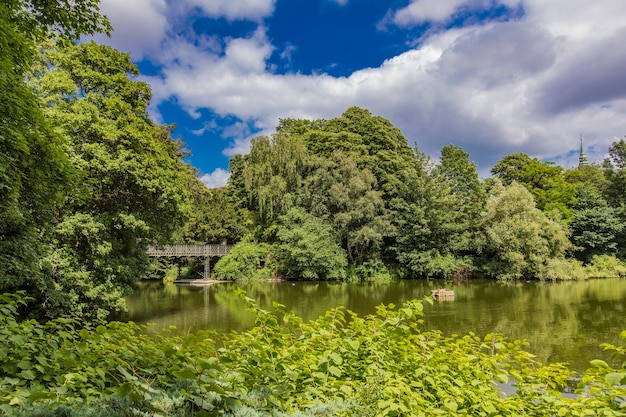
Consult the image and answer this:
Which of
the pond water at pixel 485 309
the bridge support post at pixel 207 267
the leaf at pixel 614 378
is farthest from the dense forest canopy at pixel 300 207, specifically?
the leaf at pixel 614 378

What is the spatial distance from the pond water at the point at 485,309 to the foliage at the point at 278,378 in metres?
5.12

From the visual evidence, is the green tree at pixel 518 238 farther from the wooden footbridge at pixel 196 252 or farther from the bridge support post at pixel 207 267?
the bridge support post at pixel 207 267

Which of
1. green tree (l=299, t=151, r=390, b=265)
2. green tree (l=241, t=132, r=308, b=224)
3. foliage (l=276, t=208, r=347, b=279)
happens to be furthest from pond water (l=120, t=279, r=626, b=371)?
green tree (l=241, t=132, r=308, b=224)

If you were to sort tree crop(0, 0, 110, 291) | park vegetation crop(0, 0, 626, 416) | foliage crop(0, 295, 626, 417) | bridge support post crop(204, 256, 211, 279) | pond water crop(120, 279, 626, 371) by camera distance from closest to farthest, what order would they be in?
foliage crop(0, 295, 626, 417), park vegetation crop(0, 0, 626, 416), tree crop(0, 0, 110, 291), pond water crop(120, 279, 626, 371), bridge support post crop(204, 256, 211, 279)

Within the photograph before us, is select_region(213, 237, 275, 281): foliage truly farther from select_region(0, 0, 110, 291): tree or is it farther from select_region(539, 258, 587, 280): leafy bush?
select_region(0, 0, 110, 291): tree

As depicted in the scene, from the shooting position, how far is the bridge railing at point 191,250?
1113 inches

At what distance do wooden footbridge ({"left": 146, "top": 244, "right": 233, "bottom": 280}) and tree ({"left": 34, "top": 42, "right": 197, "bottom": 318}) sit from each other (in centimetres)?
1429

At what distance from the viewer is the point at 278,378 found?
2268 mm

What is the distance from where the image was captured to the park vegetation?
2.23 meters

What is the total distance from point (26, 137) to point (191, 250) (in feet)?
81.5

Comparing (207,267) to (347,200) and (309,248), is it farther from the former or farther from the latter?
(347,200)

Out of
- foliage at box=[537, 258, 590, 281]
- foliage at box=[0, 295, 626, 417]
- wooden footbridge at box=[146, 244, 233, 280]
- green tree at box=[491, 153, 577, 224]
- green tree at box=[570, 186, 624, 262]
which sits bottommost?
foliage at box=[537, 258, 590, 281]

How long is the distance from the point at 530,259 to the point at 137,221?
2491 cm

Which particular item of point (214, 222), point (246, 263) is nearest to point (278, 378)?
point (246, 263)
